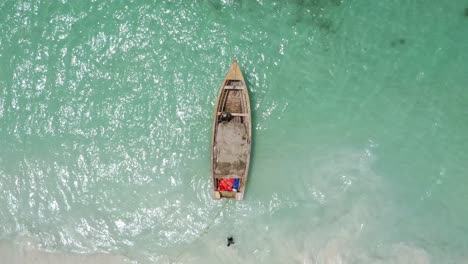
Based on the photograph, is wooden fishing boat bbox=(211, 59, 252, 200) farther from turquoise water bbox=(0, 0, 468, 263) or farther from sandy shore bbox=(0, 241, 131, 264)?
sandy shore bbox=(0, 241, 131, 264)

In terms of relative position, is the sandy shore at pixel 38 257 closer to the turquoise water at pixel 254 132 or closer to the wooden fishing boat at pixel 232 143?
the turquoise water at pixel 254 132

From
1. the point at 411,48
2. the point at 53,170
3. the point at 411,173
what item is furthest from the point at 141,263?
the point at 411,48

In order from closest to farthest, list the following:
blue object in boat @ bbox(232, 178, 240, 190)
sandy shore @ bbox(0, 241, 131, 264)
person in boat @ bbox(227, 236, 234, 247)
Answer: blue object in boat @ bbox(232, 178, 240, 190), person in boat @ bbox(227, 236, 234, 247), sandy shore @ bbox(0, 241, 131, 264)

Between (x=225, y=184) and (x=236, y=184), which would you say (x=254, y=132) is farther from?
(x=225, y=184)

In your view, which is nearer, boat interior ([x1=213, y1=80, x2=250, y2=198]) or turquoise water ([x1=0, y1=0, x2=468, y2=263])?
boat interior ([x1=213, y1=80, x2=250, y2=198])

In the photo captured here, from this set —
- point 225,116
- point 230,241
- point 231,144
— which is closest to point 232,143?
point 231,144

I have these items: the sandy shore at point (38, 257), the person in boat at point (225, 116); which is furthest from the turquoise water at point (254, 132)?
the person in boat at point (225, 116)

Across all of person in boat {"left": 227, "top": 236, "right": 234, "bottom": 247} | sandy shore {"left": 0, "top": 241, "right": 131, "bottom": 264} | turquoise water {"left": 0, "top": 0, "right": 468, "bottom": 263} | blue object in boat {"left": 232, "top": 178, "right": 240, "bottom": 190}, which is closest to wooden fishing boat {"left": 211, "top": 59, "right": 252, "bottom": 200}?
blue object in boat {"left": 232, "top": 178, "right": 240, "bottom": 190}

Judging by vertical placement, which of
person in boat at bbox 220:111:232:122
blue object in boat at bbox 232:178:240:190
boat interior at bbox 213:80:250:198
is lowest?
blue object in boat at bbox 232:178:240:190
